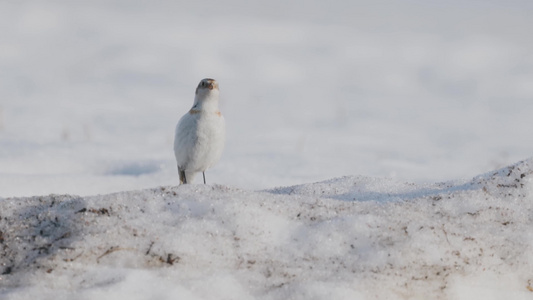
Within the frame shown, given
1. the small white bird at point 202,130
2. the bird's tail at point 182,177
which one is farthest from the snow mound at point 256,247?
the bird's tail at point 182,177

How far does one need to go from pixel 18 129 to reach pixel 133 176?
165 inches

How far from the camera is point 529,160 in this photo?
322 centimetres

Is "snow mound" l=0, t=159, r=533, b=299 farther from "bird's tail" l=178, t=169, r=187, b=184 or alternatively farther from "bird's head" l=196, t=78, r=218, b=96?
"bird's tail" l=178, t=169, r=187, b=184

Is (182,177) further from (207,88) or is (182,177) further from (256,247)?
(256,247)

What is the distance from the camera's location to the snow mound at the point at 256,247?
83.6 inches

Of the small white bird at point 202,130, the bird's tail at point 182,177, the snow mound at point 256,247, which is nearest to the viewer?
the snow mound at point 256,247

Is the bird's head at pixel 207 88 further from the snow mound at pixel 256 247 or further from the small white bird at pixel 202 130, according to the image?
the snow mound at pixel 256 247

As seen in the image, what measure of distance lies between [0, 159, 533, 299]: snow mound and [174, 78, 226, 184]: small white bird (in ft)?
5.46

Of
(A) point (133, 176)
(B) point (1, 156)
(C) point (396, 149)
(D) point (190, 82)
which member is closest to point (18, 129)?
(B) point (1, 156)

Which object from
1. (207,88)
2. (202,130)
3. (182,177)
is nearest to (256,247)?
(202,130)

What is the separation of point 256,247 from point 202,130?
2.16m

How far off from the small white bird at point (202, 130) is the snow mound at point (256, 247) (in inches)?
65.5

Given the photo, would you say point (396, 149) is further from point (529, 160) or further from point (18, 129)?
point (529, 160)

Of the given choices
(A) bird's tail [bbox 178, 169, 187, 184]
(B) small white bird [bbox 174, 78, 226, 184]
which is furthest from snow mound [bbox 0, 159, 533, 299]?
(A) bird's tail [bbox 178, 169, 187, 184]
